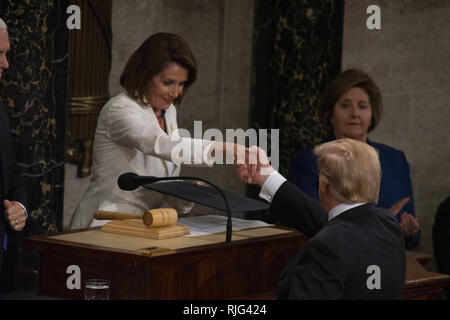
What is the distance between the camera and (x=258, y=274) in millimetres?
3441

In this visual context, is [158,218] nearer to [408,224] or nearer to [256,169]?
[256,169]

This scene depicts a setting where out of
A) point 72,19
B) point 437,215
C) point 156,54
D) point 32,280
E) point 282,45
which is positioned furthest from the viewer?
point 282,45

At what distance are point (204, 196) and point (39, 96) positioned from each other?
2195 millimetres

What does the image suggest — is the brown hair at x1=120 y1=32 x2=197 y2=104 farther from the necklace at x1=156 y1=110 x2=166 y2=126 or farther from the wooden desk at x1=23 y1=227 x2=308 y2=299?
the wooden desk at x1=23 y1=227 x2=308 y2=299

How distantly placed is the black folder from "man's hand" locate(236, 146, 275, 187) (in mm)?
116

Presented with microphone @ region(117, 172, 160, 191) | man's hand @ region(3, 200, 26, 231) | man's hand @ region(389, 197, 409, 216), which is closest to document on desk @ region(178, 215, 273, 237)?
microphone @ region(117, 172, 160, 191)

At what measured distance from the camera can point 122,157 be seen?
14.8 feet

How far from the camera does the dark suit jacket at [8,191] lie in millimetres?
4109

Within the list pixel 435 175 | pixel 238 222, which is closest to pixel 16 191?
pixel 238 222

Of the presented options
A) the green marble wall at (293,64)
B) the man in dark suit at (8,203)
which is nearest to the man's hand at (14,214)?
the man in dark suit at (8,203)

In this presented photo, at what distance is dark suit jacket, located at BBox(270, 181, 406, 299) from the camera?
111 inches

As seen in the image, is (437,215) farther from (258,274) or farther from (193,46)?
(258,274)

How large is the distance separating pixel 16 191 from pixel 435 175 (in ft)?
11.7

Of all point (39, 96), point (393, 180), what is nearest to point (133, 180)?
point (39, 96)
